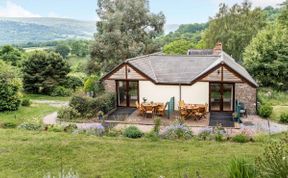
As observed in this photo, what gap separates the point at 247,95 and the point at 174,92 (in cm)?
472

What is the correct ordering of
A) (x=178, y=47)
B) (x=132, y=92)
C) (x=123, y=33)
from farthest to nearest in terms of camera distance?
(x=178, y=47), (x=123, y=33), (x=132, y=92)

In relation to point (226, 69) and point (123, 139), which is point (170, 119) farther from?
point (123, 139)

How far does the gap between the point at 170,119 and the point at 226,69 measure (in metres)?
4.88

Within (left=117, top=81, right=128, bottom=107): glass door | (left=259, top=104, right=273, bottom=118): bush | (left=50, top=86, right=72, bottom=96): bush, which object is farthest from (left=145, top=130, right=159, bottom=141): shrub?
(left=50, top=86, right=72, bottom=96): bush

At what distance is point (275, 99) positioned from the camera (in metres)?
28.5

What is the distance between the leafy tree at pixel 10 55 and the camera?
4666 centimetres

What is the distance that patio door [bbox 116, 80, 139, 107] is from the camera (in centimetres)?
2436

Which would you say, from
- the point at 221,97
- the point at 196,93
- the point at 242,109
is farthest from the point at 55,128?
the point at 242,109

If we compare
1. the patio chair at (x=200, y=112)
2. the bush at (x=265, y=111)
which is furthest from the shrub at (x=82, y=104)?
the bush at (x=265, y=111)

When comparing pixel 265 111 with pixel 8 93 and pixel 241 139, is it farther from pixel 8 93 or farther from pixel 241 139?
pixel 8 93

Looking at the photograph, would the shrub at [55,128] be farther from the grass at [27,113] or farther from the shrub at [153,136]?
the grass at [27,113]

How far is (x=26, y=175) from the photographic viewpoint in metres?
10.0

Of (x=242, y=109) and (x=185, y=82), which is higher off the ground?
(x=185, y=82)

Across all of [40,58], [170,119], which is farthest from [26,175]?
[40,58]
